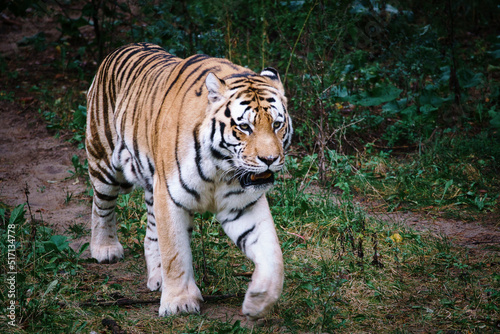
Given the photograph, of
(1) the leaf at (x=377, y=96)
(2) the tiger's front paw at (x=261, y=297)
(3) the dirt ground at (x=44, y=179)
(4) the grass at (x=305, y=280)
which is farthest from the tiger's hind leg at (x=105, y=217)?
(1) the leaf at (x=377, y=96)

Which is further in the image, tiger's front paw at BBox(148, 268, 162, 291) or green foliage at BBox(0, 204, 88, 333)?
tiger's front paw at BBox(148, 268, 162, 291)

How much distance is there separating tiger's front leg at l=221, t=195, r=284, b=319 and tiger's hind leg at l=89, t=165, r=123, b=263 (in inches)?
51.4

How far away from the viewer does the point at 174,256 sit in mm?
3168

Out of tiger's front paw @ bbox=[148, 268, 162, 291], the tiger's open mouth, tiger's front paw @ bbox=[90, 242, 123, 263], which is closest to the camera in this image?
the tiger's open mouth

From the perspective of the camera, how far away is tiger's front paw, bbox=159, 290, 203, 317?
314 centimetres

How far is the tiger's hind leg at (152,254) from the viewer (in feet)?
11.9

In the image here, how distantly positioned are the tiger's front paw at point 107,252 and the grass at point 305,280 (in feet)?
0.27

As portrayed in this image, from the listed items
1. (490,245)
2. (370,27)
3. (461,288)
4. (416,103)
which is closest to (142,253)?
(461,288)

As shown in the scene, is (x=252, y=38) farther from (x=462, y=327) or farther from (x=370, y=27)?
(x=462, y=327)

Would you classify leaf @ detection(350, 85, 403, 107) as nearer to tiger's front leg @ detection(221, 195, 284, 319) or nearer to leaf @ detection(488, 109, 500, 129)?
leaf @ detection(488, 109, 500, 129)

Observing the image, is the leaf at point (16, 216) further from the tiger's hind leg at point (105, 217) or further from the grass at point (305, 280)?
the tiger's hind leg at point (105, 217)

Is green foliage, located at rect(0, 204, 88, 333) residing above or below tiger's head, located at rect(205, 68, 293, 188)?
below

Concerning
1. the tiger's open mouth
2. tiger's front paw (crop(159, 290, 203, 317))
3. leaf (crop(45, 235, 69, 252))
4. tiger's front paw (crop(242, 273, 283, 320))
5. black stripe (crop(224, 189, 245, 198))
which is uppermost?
the tiger's open mouth

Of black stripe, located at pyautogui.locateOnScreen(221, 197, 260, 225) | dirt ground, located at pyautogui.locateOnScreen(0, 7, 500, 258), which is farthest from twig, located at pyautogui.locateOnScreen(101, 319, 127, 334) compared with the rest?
dirt ground, located at pyautogui.locateOnScreen(0, 7, 500, 258)
